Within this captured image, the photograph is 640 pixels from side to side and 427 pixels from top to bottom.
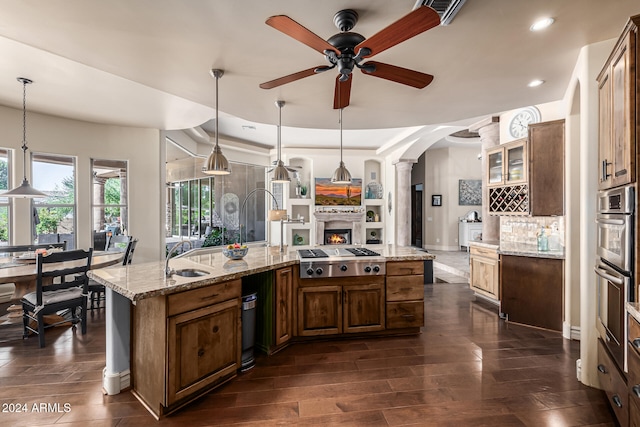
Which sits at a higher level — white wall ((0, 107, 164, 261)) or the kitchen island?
white wall ((0, 107, 164, 261))

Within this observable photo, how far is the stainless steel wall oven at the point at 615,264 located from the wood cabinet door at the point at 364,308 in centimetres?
172

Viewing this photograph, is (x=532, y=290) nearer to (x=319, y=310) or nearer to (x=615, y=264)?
(x=615, y=264)

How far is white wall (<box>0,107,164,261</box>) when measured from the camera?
4285mm

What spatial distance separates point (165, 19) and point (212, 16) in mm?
298

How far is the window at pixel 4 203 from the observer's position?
13.8ft

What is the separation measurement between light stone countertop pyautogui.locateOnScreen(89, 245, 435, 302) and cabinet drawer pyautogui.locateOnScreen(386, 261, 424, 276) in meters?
0.05

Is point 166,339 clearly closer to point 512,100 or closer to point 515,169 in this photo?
point 512,100

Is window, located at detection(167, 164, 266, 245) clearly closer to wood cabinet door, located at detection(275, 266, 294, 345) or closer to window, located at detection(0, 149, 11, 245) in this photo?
window, located at detection(0, 149, 11, 245)

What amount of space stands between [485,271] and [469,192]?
236 inches

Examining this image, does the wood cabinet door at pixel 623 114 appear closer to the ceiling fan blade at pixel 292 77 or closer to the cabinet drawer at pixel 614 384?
the cabinet drawer at pixel 614 384

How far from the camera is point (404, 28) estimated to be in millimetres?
1590

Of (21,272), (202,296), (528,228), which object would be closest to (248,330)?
(202,296)

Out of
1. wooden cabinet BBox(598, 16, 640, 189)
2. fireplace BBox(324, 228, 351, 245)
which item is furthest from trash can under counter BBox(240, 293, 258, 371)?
fireplace BBox(324, 228, 351, 245)

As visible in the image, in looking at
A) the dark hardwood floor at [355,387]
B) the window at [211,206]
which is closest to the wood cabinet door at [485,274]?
the dark hardwood floor at [355,387]
